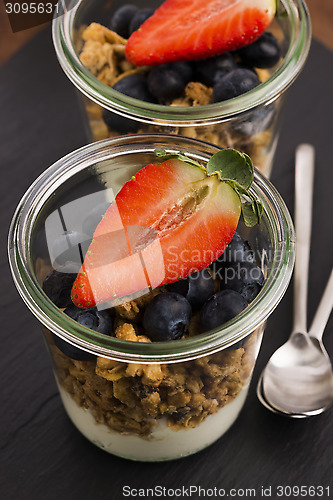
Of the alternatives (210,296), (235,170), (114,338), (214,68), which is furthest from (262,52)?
(114,338)

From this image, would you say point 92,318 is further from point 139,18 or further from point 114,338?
point 139,18

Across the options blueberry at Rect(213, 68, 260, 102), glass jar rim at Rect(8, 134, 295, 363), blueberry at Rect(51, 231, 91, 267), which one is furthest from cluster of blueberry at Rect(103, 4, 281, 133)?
blueberry at Rect(51, 231, 91, 267)

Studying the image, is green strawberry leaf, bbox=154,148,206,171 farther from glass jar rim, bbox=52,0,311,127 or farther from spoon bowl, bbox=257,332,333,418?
spoon bowl, bbox=257,332,333,418

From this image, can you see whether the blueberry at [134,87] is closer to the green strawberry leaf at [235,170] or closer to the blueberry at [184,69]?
the blueberry at [184,69]

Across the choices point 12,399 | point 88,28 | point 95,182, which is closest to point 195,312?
point 95,182

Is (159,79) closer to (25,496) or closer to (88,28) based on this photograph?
(88,28)
